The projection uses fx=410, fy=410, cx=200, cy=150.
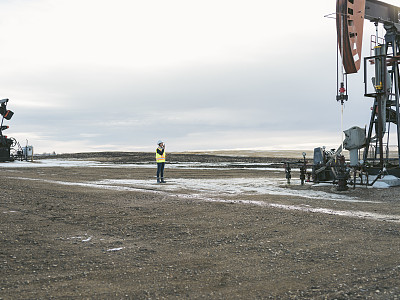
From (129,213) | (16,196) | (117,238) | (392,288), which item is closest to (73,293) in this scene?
(117,238)

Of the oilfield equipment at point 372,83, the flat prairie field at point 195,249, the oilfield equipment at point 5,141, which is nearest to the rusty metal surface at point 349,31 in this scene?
the oilfield equipment at point 372,83

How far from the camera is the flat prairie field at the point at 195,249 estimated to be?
463 centimetres

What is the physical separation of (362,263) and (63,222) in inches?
226

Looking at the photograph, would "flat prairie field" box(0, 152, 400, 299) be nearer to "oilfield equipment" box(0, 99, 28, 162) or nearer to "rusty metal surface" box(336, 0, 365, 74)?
"rusty metal surface" box(336, 0, 365, 74)

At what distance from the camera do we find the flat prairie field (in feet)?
15.2

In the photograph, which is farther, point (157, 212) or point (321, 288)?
point (157, 212)

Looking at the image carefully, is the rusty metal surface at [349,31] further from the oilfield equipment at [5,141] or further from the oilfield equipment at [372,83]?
the oilfield equipment at [5,141]

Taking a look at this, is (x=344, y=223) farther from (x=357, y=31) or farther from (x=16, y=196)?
(x=357, y=31)

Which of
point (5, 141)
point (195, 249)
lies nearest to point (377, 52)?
point (195, 249)

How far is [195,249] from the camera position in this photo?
642cm

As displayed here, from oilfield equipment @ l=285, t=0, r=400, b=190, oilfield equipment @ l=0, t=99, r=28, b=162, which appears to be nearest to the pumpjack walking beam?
oilfield equipment @ l=285, t=0, r=400, b=190

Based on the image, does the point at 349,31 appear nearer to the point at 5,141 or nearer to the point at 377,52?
the point at 377,52

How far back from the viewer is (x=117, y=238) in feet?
23.4

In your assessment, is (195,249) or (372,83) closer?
(195,249)
